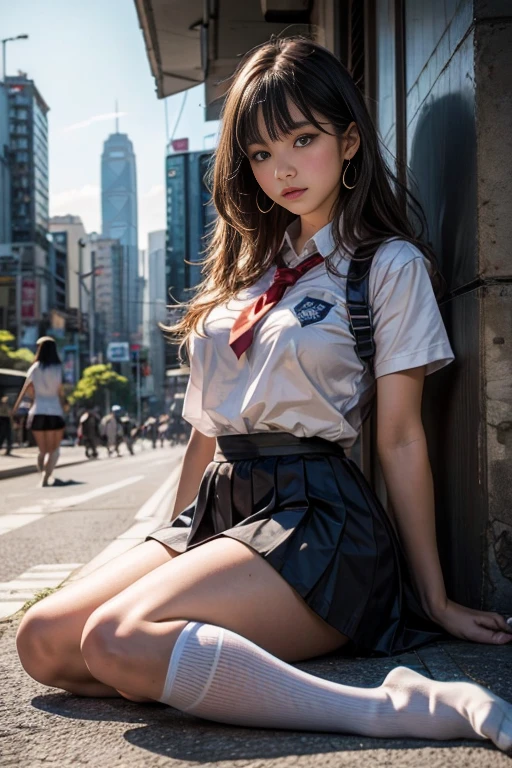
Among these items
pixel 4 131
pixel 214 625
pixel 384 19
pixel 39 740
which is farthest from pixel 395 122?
pixel 4 131

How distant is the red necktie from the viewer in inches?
84.4

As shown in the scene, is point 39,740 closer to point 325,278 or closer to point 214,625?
point 214,625

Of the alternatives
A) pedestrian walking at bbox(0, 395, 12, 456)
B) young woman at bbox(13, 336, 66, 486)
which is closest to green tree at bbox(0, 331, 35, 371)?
pedestrian walking at bbox(0, 395, 12, 456)

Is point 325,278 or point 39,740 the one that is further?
point 325,278

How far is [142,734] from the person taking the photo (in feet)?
5.24

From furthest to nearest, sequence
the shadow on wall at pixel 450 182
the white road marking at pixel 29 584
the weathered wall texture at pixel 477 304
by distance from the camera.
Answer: the white road marking at pixel 29 584 → the shadow on wall at pixel 450 182 → the weathered wall texture at pixel 477 304

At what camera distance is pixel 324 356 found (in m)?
2.06

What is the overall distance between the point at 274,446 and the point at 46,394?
31.3 feet

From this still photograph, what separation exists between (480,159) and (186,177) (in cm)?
8355

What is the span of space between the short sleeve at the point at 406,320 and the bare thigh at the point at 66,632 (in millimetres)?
747

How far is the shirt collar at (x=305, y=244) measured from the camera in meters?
2.30

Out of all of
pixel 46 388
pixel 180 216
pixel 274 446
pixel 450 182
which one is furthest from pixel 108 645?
pixel 180 216

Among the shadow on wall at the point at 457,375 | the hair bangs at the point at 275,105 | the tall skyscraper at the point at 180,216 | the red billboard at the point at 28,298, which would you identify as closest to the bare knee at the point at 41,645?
the shadow on wall at the point at 457,375

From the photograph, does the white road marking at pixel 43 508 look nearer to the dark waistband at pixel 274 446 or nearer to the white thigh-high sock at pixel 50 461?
the white thigh-high sock at pixel 50 461
